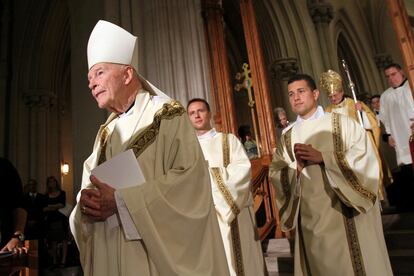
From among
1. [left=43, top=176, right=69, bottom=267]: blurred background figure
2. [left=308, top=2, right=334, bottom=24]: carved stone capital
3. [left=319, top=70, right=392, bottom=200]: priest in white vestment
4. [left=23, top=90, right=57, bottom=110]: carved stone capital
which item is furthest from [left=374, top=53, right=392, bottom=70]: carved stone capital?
[left=43, top=176, right=69, bottom=267]: blurred background figure

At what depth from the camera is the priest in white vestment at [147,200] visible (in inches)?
53.1

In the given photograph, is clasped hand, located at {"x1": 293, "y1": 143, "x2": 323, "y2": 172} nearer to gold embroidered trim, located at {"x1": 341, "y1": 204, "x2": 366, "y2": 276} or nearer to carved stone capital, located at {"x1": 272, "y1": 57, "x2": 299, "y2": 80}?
gold embroidered trim, located at {"x1": 341, "y1": 204, "x2": 366, "y2": 276}

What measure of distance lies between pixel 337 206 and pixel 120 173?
161cm

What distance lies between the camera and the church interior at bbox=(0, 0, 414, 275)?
4.42 metres

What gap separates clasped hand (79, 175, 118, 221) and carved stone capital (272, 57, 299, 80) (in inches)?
363

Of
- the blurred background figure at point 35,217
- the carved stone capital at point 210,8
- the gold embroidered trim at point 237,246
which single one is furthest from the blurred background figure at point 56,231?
the carved stone capital at point 210,8

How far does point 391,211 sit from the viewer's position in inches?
212

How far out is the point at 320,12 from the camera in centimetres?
1110

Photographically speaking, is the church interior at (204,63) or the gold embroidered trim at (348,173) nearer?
the gold embroidered trim at (348,173)

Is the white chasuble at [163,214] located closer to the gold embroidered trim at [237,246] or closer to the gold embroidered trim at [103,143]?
the gold embroidered trim at [103,143]

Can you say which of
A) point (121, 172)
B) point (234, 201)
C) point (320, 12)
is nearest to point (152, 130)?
point (121, 172)

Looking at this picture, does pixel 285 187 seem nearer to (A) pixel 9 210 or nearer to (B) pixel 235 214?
(B) pixel 235 214

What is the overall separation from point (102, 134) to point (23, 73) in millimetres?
9621

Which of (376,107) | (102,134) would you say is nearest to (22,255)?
(102,134)
